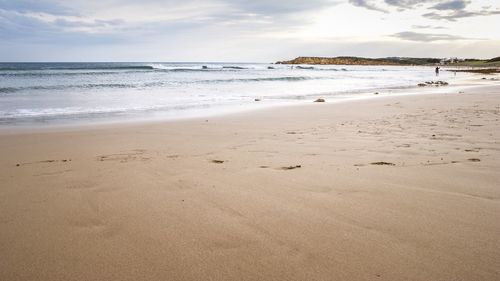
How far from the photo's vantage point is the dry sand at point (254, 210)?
Answer: 2125 millimetres

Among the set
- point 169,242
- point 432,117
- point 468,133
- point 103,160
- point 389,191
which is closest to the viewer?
point 169,242

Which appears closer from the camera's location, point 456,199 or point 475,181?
point 456,199

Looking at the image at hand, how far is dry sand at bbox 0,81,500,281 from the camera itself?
212cm

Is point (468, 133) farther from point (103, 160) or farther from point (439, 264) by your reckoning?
point (103, 160)

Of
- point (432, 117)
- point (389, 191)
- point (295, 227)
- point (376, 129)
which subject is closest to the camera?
point (295, 227)

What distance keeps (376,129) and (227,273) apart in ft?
19.8

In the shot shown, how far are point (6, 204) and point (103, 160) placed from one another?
179 cm

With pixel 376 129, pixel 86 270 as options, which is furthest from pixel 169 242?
pixel 376 129

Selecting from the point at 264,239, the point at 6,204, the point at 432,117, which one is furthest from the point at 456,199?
the point at 432,117

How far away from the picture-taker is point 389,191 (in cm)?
338

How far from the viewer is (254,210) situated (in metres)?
2.97

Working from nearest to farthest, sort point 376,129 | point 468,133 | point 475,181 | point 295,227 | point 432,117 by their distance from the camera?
point 295,227, point 475,181, point 468,133, point 376,129, point 432,117

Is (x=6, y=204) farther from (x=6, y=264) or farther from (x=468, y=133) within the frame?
(x=468, y=133)

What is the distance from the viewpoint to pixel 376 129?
7.32 m
